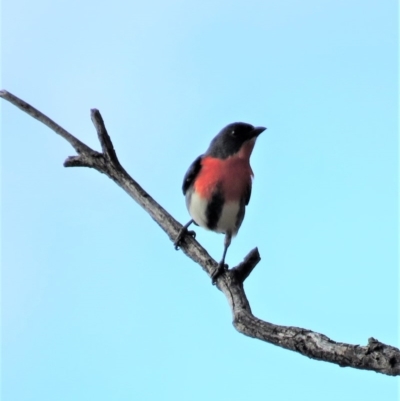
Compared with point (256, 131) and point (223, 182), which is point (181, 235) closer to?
point (223, 182)

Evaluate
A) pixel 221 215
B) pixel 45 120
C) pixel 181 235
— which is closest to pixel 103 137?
pixel 45 120

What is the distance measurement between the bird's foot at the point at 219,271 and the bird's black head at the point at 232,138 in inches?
75.8

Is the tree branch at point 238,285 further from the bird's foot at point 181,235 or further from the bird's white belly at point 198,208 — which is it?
the bird's white belly at point 198,208


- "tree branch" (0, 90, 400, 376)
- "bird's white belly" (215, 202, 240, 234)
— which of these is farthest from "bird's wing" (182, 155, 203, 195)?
"tree branch" (0, 90, 400, 376)

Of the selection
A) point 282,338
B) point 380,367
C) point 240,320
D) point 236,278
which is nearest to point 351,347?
point 380,367

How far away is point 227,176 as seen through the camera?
7.91 m

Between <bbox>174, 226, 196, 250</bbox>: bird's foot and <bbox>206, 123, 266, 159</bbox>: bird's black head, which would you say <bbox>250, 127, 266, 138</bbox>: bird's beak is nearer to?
<bbox>206, 123, 266, 159</bbox>: bird's black head

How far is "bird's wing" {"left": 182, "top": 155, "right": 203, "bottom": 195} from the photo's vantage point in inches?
324

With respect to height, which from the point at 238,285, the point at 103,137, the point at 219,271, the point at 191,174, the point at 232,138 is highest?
the point at 232,138

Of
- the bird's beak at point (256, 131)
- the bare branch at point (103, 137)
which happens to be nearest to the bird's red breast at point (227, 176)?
the bird's beak at point (256, 131)

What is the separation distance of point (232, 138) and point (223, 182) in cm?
63

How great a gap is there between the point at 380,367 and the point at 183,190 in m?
4.48

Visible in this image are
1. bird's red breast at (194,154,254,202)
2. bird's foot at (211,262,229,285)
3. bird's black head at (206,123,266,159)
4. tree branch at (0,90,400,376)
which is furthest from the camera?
bird's black head at (206,123,266,159)

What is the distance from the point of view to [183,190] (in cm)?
844
